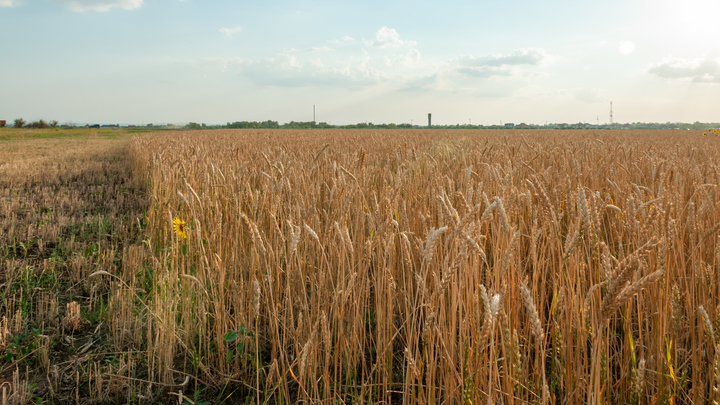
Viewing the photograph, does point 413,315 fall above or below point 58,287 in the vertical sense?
Result: above

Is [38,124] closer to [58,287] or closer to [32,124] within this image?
[32,124]

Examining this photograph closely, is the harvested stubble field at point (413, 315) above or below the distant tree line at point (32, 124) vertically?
below

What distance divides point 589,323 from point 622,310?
841mm

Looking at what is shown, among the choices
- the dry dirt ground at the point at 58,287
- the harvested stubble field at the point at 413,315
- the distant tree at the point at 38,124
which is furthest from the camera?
the distant tree at the point at 38,124

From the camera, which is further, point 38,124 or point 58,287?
point 38,124

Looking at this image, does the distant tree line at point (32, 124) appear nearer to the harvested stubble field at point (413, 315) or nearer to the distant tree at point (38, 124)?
the distant tree at point (38, 124)

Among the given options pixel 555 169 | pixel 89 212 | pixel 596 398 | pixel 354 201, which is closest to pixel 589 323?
pixel 596 398

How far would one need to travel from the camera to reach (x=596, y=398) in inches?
35.7

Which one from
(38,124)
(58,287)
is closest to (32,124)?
(38,124)

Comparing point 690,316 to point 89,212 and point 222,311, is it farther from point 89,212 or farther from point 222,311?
point 89,212

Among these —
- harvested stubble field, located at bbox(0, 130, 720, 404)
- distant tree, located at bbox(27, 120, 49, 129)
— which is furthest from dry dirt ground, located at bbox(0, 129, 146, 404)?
distant tree, located at bbox(27, 120, 49, 129)

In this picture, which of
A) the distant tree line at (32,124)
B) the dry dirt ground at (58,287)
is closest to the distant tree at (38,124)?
the distant tree line at (32,124)

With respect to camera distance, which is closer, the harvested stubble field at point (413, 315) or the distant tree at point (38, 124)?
the harvested stubble field at point (413, 315)

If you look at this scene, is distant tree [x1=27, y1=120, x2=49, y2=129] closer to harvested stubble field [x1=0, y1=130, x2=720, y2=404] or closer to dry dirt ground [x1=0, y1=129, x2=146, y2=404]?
dry dirt ground [x1=0, y1=129, x2=146, y2=404]
